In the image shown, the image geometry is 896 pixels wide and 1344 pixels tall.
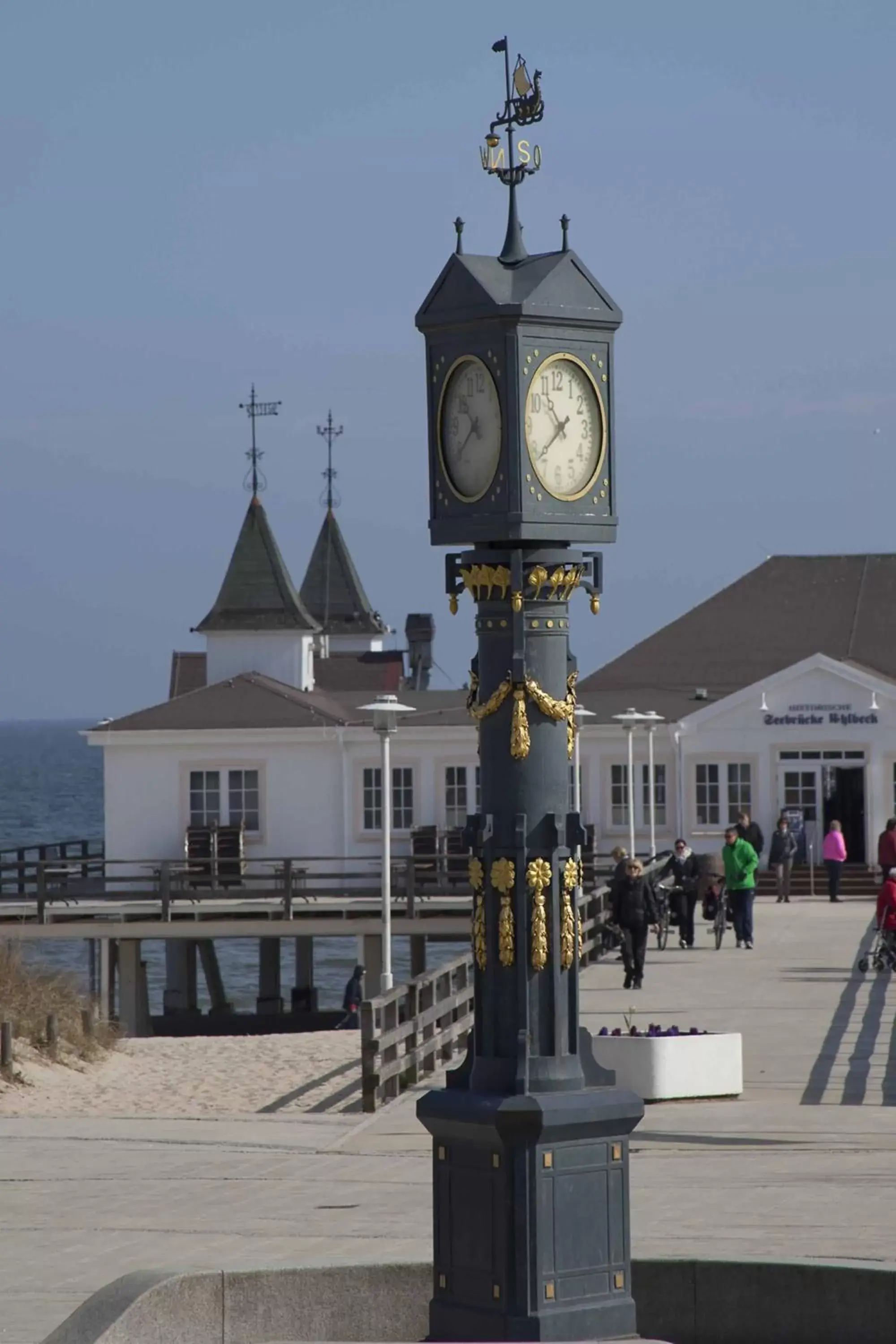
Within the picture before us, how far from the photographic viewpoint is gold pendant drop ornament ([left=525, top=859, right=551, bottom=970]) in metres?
8.88

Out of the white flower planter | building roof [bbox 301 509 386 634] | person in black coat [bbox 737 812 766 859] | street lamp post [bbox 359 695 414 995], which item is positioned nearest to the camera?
A: the white flower planter

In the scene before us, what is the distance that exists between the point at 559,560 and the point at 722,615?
1612 inches

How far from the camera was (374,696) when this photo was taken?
48938mm

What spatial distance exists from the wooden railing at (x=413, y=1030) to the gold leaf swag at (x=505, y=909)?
849 cm

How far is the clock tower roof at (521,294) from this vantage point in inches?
349

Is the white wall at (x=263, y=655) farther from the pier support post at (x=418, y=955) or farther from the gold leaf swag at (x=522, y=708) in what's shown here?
the gold leaf swag at (x=522, y=708)

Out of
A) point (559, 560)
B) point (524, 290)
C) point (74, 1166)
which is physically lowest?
point (74, 1166)

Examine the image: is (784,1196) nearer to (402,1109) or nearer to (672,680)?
(402,1109)

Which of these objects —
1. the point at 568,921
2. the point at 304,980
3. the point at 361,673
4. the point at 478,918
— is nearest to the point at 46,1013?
the point at 478,918

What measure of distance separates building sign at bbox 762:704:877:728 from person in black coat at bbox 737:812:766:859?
176cm

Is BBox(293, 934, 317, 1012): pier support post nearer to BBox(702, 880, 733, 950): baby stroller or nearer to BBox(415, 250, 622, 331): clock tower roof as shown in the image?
BBox(702, 880, 733, 950): baby stroller

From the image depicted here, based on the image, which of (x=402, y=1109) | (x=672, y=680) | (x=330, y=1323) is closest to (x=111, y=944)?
(x=672, y=680)

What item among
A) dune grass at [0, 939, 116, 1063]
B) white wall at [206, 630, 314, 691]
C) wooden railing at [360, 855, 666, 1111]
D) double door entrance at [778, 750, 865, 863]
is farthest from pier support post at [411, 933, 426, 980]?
wooden railing at [360, 855, 666, 1111]

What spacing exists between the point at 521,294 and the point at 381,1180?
713 centimetres
